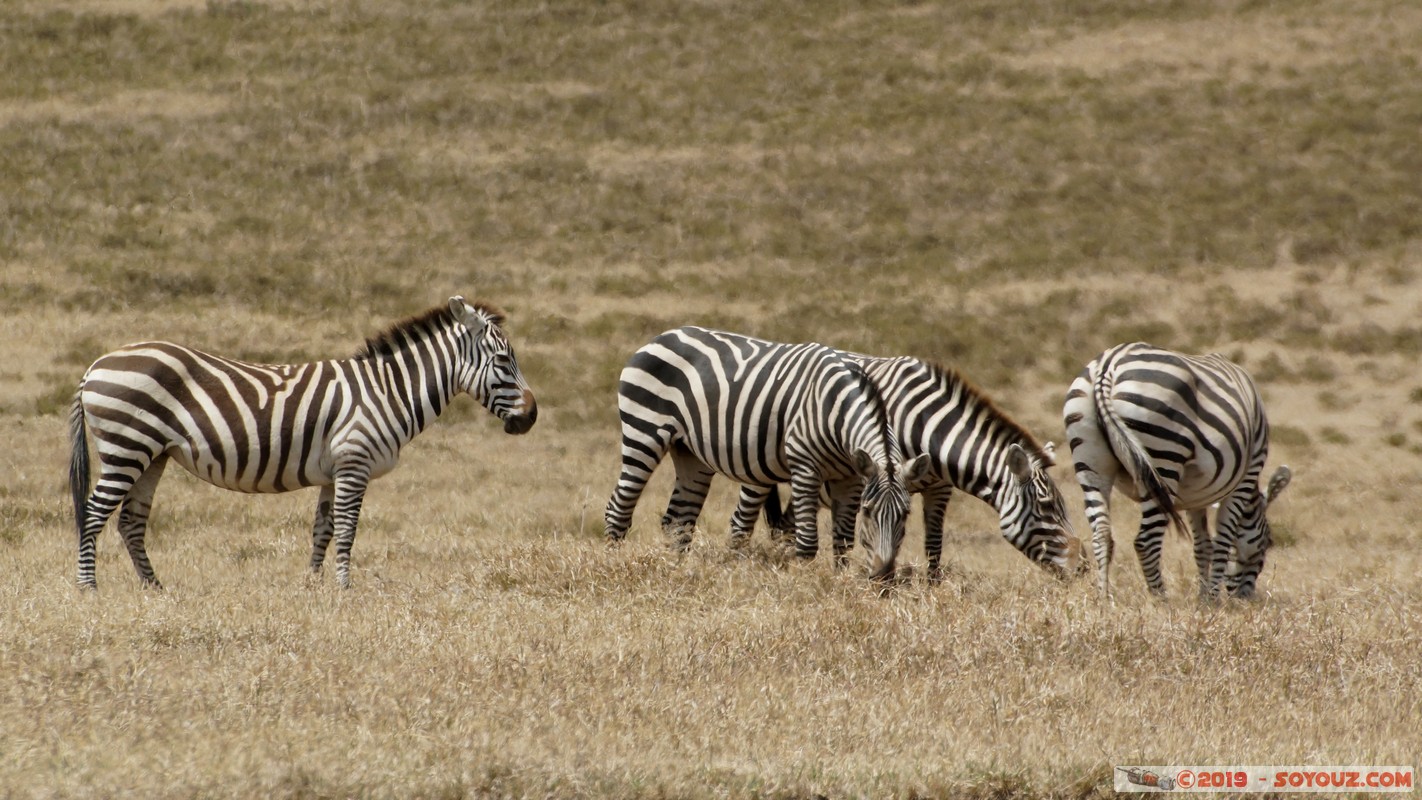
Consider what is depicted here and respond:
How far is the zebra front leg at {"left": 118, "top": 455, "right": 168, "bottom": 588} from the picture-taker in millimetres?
10164


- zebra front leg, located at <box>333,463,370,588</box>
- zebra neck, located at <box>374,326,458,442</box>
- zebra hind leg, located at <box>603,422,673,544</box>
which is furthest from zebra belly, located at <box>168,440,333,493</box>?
zebra hind leg, located at <box>603,422,673,544</box>

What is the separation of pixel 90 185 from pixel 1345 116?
34238 millimetres

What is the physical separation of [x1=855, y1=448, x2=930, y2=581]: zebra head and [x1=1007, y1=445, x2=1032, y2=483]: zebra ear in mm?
664

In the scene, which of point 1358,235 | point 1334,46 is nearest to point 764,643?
point 1358,235

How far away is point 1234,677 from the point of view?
731 cm

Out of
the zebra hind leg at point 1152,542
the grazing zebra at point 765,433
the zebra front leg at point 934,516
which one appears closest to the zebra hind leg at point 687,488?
the grazing zebra at point 765,433

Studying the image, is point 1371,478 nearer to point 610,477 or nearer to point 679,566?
point 610,477

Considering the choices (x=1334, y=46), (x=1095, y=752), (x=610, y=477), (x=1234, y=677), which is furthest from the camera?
(x=1334, y=46)

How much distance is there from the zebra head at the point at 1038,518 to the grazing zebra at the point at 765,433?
2.41 feet

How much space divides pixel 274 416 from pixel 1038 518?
19.4 ft

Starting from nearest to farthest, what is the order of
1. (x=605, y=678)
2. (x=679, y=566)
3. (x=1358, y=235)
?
(x=605, y=678) < (x=679, y=566) < (x=1358, y=235)

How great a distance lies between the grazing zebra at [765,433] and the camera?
980 centimetres

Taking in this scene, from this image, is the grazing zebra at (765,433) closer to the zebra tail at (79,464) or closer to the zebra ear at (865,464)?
the zebra ear at (865,464)

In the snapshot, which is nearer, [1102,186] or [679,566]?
[679,566]
